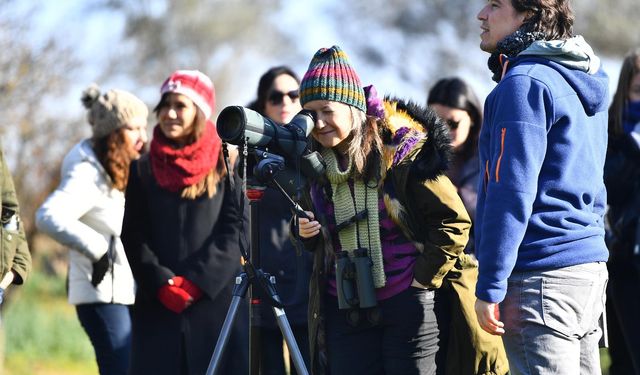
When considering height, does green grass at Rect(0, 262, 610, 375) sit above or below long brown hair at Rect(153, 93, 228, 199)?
below

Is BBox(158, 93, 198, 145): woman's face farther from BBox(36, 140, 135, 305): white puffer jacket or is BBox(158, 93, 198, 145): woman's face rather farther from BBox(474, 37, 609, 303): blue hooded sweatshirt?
BBox(474, 37, 609, 303): blue hooded sweatshirt

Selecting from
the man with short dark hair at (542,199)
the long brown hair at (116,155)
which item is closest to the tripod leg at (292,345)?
the man with short dark hair at (542,199)

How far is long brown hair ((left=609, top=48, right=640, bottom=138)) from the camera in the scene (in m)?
5.68

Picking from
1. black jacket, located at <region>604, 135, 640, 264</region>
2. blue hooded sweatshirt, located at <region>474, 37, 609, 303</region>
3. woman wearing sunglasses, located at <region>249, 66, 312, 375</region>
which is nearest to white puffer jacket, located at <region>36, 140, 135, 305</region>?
woman wearing sunglasses, located at <region>249, 66, 312, 375</region>

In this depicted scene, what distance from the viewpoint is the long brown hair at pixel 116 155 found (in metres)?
5.49

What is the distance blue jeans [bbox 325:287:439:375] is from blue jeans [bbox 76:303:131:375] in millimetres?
1607

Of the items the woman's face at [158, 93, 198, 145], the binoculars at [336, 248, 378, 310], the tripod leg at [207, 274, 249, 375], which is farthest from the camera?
the woman's face at [158, 93, 198, 145]

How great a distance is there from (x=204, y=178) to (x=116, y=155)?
596 millimetres

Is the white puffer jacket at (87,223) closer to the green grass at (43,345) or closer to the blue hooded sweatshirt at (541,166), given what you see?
the blue hooded sweatshirt at (541,166)

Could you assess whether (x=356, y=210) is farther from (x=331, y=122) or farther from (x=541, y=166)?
(x=541, y=166)

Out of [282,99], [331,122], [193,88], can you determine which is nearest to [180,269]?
[193,88]

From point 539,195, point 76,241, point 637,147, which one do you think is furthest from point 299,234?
point 637,147

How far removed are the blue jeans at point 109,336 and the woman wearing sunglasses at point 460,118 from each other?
1.94 m

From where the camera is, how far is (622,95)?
5.73m
